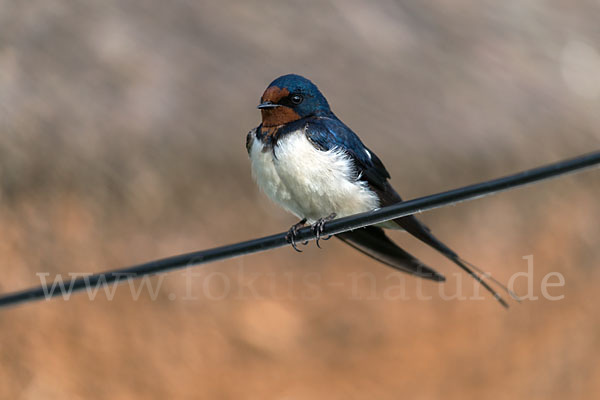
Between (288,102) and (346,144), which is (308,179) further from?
(288,102)

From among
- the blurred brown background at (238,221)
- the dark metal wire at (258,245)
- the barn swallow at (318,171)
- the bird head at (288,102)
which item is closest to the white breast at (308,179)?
the barn swallow at (318,171)

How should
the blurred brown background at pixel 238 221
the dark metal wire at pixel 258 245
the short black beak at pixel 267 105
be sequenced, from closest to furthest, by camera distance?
the dark metal wire at pixel 258 245 → the short black beak at pixel 267 105 → the blurred brown background at pixel 238 221

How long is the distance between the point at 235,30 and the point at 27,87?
2.20 meters

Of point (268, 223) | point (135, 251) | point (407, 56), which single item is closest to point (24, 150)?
point (135, 251)

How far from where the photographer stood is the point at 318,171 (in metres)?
2.97

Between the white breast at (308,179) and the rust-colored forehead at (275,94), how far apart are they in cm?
16

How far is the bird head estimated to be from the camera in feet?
10.1

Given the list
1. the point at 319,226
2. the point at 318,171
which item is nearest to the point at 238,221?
the point at 318,171

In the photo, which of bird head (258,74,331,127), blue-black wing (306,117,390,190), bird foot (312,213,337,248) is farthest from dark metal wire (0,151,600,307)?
bird head (258,74,331,127)

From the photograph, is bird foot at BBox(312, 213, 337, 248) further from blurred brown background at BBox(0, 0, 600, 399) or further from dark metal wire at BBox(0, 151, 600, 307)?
blurred brown background at BBox(0, 0, 600, 399)

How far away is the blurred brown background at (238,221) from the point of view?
600 cm

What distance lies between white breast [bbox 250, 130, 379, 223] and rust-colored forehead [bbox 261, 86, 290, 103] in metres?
0.16

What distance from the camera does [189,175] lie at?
6.52 metres

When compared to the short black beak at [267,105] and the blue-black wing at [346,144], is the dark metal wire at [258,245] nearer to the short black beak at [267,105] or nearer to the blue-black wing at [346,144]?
the blue-black wing at [346,144]
